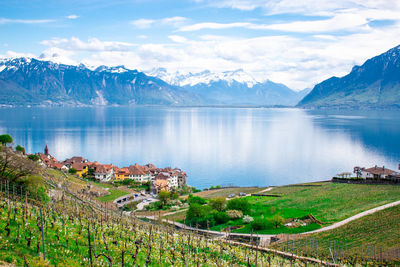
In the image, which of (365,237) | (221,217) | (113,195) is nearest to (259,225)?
(221,217)

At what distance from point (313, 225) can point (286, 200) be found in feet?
47.3

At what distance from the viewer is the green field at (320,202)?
3581cm

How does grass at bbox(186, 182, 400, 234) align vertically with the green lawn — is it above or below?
above

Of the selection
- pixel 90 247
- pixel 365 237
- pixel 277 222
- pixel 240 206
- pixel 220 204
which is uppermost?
pixel 90 247

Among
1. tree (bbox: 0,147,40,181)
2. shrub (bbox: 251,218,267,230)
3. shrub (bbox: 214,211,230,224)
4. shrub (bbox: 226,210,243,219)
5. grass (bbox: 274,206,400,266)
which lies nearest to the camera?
grass (bbox: 274,206,400,266)

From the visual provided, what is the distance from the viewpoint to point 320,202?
1742 inches

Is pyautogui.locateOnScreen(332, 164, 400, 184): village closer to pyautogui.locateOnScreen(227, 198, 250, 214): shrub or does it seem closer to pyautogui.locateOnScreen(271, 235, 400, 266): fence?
pyautogui.locateOnScreen(227, 198, 250, 214): shrub

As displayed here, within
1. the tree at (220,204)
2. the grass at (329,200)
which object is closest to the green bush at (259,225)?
the grass at (329,200)

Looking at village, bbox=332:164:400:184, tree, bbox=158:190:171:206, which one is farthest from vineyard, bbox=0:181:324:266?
village, bbox=332:164:400:184

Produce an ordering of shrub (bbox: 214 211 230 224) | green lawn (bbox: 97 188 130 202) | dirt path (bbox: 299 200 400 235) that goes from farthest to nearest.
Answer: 1. green lawn (bbox: 97 188 130 202)
2. shrub (bbox: 214 211 230 224)
3. dirt path (bbox: 299 200 400 235)

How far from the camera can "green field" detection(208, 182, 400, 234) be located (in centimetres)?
3581

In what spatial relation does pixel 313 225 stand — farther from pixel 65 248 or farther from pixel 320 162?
pixel 320 162

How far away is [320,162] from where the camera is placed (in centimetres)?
9175

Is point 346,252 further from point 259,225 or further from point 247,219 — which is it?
point 247,219
